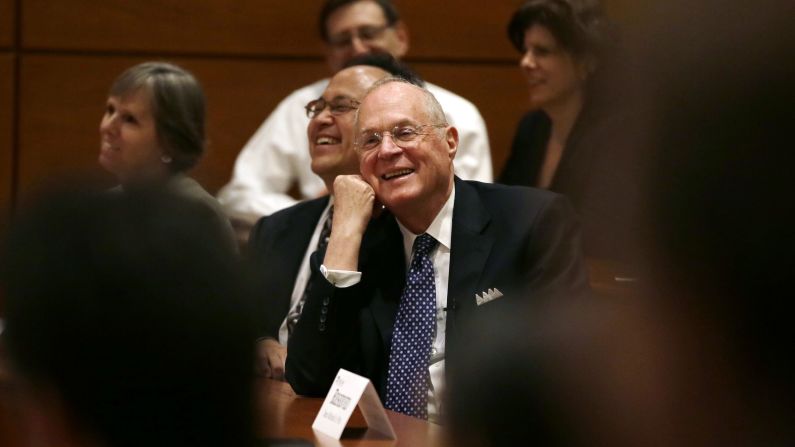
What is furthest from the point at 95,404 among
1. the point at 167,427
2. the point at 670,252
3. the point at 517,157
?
the point at 517,157

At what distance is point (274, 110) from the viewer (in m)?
5.01

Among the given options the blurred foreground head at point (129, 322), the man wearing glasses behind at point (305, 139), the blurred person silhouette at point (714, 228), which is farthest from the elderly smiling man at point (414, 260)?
the blurred person silhouette at point (714, 228)

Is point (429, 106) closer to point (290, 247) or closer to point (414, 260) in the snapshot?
point (414, 260)

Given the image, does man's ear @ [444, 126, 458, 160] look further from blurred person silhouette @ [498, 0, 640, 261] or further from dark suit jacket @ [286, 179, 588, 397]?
blurred person silhouette @ [498, 0, 640, 261]

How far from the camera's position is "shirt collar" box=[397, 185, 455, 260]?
2.63 m

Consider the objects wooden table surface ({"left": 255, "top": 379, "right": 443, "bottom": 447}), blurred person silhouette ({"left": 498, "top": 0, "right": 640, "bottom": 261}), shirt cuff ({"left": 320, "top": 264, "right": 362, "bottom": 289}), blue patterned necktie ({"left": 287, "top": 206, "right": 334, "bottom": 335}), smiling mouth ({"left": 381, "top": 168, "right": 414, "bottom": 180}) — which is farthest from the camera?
blurred person silhouette ({"left": 498, "top": 0, "right": 640, "bottom": 261})

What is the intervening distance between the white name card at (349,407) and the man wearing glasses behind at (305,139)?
218cm

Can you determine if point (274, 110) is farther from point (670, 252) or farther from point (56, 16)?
point (670, 252)

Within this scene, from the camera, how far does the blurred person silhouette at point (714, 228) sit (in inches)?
14.1

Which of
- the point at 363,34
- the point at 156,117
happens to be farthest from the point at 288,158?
the point at 156,117

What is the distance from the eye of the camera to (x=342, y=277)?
8.53ft

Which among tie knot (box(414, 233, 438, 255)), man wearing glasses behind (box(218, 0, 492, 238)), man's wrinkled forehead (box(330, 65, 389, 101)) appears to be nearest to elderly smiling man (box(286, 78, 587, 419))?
tie knot (box(414, 233, 438, 255))

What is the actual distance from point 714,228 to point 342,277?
2.24 m

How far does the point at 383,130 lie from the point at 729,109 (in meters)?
2.44
